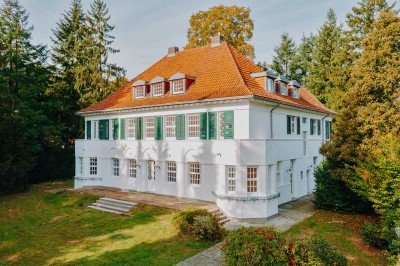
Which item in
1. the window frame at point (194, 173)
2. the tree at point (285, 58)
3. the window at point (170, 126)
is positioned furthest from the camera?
the tree at point (285, 58)

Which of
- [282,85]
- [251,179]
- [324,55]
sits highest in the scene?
[324,55]

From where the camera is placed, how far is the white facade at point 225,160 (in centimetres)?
1784

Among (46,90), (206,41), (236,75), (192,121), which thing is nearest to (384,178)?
(236,75)

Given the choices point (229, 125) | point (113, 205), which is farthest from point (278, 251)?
point (113, 205)

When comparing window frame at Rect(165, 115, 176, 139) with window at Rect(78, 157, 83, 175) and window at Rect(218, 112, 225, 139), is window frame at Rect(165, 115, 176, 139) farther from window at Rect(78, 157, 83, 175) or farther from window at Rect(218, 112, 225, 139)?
window at Rect(78, 157, 83, 175)

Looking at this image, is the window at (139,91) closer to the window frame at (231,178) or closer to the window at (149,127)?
the window at (149,127)

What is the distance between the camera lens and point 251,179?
1794cm

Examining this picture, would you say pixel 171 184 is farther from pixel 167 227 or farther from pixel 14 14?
pixel 14 14

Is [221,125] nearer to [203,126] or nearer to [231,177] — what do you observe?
[203,126]

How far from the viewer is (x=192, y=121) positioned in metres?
20.8

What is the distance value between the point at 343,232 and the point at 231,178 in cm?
658

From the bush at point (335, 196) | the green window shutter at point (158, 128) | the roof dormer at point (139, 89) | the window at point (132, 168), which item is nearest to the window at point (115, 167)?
the window at point (132, 168)

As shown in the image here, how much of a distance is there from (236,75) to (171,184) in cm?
885

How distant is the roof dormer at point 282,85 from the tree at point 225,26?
442 inches
